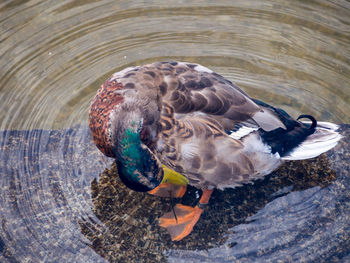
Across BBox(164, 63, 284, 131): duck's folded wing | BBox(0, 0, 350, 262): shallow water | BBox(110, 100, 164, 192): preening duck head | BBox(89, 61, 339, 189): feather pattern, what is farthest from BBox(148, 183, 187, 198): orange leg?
BBox(164, 63, 284, 131): duck's folded wing

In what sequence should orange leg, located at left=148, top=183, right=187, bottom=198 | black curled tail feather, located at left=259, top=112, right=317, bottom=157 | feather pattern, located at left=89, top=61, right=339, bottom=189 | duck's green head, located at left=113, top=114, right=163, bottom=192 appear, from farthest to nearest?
orange leg, located at left=148, top=183, right=187, bottom=198 < black curled tail feather, located at left=259, top=112, right=317, bottom=157 < feather pattern, located at left=89, top=61, right=339, bottom=189 < duck's green head, located at left=113, top=114, right=163, bottom=192

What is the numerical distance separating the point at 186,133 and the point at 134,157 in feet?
1.54

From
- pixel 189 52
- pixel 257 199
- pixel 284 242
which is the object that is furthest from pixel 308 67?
pixel 284 242

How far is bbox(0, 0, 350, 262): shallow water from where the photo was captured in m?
3.14

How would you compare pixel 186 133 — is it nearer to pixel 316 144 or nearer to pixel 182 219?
pixel 182 219

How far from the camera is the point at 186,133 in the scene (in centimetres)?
297

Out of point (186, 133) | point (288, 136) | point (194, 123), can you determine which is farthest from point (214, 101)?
point (288, 136)

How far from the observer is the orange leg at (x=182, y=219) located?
3.23m

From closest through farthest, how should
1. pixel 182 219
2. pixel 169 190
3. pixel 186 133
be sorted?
pixel 186 133
pixel 182 219
pixel 169 190

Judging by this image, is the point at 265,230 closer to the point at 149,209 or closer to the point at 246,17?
the point at 149,209

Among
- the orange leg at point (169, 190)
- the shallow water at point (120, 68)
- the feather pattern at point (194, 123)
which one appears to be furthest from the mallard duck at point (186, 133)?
the shallow water at point (120, 68)

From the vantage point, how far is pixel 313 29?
477 centimetres

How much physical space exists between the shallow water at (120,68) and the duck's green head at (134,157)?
610 millimetres

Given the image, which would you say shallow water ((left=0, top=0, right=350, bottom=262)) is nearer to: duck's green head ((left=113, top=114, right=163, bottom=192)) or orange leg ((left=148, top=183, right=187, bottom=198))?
orange leg ((left=148, top=183, right=187, bottom=198))
